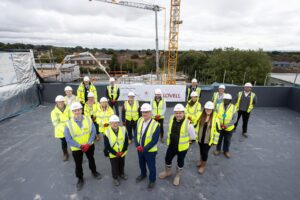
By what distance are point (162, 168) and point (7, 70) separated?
7246 millimetres

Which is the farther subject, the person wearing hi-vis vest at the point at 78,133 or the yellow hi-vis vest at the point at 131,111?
the yellow hi-vis vest at the point at 131,111

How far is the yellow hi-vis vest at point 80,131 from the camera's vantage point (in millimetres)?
2734

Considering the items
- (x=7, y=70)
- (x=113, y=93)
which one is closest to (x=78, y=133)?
(x=113, y=93)

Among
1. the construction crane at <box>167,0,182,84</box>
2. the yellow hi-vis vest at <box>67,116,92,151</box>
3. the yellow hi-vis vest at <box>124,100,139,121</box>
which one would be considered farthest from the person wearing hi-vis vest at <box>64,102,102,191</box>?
the construction crane at <box>167,0,182,84</box>

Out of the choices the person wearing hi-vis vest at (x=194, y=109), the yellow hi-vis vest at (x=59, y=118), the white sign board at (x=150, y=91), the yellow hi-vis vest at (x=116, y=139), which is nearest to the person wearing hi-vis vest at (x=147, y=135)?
the yellow hi-vis vest at (x=116, y=139)

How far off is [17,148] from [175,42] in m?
27.6

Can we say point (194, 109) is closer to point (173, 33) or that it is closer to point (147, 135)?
point (147, 135)

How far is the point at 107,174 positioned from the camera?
3.48m

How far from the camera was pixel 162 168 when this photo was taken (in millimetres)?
3697

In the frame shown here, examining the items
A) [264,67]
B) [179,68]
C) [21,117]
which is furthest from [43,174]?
[179,68]

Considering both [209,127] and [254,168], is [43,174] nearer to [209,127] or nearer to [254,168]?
[209,127]

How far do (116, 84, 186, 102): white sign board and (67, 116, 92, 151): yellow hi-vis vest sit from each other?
16.4 feet

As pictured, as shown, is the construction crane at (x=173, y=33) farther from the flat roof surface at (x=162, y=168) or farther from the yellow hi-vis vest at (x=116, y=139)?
the yellow hi-vis vest at (x=116, y=139)

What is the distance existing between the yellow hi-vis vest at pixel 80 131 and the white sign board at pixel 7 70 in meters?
5.81
